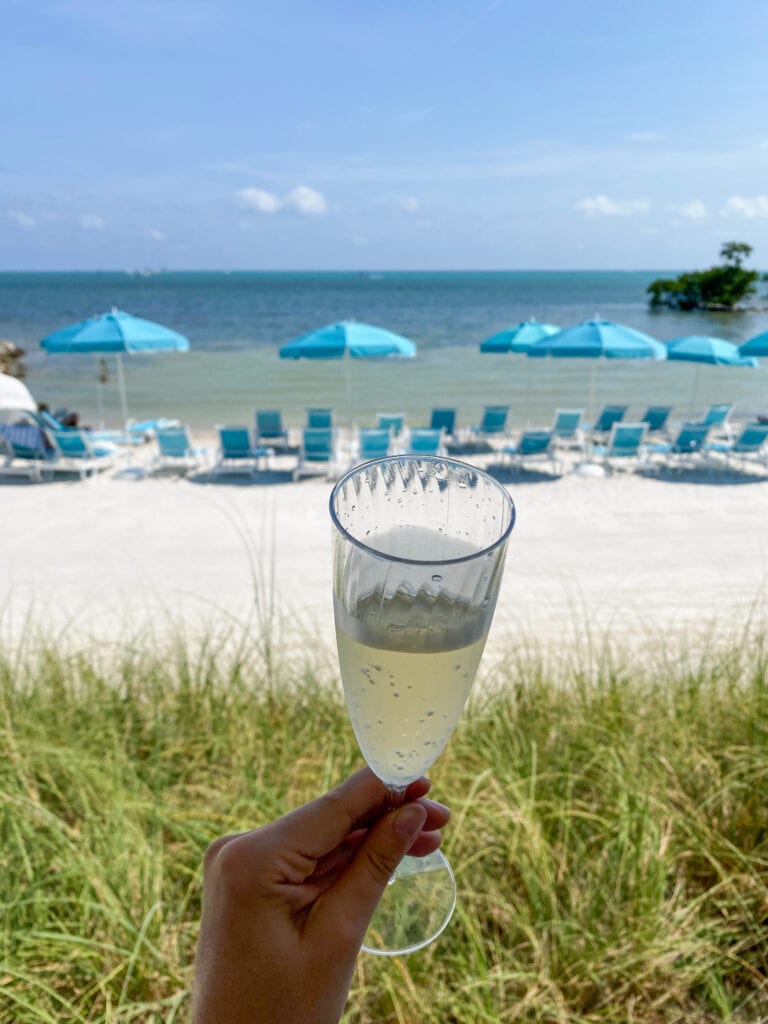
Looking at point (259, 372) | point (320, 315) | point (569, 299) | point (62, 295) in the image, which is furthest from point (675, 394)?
point (62, 295)

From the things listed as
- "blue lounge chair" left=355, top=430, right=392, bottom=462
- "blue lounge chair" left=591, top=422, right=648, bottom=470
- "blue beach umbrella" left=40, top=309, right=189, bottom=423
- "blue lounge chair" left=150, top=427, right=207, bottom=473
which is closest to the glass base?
"blue lounge chair" left=355, top=430, right=392, bottom=462

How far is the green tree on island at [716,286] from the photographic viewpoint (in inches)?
3007

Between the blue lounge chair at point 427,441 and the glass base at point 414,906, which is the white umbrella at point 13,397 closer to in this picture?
the blue lounge chair at point 427,441

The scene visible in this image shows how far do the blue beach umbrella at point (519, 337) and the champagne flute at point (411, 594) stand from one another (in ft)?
49.6

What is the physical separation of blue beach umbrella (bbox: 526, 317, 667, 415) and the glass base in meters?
12.7

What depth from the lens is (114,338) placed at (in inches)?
525

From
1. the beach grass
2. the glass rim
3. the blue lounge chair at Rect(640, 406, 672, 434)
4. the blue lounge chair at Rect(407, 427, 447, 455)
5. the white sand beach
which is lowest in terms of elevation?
the white sand beach

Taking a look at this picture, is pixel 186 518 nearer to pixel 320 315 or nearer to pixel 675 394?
pixel 675 394

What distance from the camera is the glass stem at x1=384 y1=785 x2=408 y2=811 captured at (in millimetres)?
1064

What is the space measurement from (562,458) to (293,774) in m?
12.6

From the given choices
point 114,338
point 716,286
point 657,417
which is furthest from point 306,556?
point 716,286

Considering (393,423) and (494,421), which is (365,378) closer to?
(393,423)

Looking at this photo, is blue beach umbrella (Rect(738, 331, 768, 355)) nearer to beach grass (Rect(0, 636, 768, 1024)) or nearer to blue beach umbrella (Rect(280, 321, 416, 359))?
blue beach umbrella (Rect(280, 321, 416, 359))

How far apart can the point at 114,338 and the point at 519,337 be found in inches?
347
